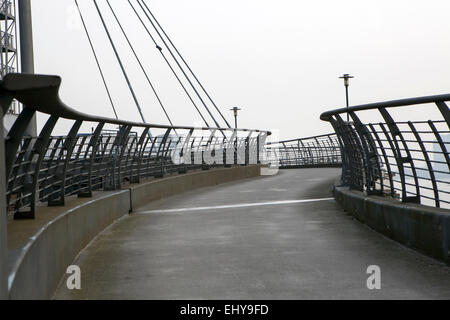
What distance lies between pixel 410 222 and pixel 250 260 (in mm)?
1692

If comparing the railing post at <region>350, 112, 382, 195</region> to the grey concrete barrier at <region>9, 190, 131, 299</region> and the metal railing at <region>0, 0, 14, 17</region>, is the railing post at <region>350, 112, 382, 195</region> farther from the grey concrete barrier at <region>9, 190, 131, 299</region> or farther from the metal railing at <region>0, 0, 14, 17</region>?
the metal railing at <region>0, 0, 14, 17</region>

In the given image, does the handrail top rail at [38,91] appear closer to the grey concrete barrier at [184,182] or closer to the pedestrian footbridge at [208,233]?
the pedestrian footbridge at [208,233]

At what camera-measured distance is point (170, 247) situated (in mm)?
7230

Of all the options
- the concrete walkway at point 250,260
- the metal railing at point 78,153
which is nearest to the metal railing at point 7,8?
the metal railing at point 78,153

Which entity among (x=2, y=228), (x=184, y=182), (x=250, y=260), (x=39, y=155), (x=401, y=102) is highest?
(x=401, y=102)

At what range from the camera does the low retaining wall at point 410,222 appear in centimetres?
591

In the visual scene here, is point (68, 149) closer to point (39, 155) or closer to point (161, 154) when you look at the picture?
point (39, 155)

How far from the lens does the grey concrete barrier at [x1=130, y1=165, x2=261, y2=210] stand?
1234 centimetres

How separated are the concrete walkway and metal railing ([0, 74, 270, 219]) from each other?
82 centimetres

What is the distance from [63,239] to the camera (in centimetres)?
613

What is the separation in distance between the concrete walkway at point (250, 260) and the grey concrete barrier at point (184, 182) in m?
1.73

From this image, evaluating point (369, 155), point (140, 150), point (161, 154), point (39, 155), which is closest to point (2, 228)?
point (39, 155)
